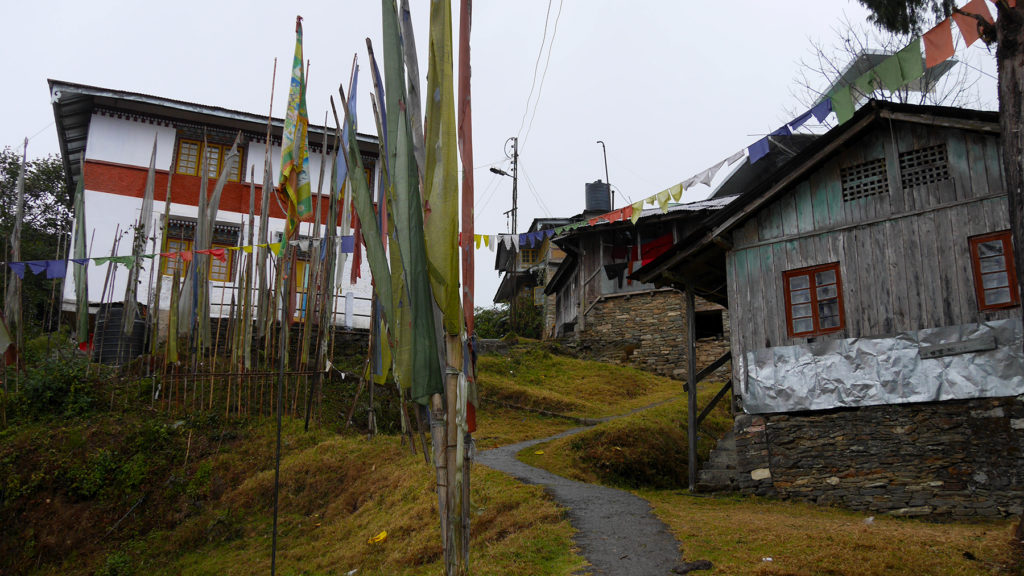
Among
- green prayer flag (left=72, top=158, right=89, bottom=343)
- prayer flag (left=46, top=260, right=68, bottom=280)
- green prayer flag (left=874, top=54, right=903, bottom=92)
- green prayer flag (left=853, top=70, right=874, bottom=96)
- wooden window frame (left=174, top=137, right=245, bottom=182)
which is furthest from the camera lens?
wooden window frame (left=174, top=137, right=245, bottom=182)

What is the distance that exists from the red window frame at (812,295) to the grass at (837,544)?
9.51ft

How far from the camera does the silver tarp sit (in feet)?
31.2

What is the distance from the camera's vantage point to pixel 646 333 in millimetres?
24625

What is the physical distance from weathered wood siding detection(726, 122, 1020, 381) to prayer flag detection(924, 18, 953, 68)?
9.37 ft

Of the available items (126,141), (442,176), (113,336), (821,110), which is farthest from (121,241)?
(821,110)

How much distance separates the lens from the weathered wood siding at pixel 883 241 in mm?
9945

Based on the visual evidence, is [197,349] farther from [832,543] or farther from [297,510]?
[832,543]

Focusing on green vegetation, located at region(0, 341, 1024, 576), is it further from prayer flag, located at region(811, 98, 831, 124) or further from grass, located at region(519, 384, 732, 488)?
prayer flag, located at region(811, 98, 831, 124)

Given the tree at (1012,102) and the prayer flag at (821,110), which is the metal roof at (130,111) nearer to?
the prayer flag at (821,110)

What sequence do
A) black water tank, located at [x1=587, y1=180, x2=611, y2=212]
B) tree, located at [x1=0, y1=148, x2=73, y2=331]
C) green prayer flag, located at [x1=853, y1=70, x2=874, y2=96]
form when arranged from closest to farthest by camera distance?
green prayer flag, located at [x1=853, y1=70, x2=874, y2=96] < tree, located at [x1=0, y1=148, x2=73, y2=331] < black water tank, located at [x1=587, y1=180, x2=611, y2=212]

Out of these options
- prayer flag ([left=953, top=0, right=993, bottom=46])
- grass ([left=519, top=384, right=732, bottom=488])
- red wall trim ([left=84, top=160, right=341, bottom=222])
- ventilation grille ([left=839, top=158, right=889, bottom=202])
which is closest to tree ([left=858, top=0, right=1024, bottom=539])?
prayer flag ([left=953, top=0, right=993, bottom=46])

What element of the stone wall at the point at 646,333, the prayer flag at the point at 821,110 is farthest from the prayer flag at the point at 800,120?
the stone wall at the point at 646,333

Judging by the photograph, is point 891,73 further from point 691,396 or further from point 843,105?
point 691,396

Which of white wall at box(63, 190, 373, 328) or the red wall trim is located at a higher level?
the red wall trim
